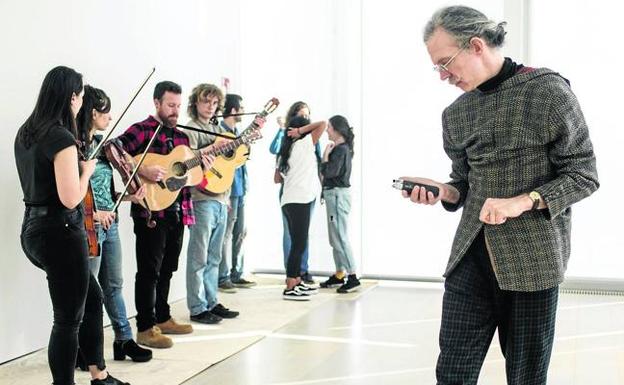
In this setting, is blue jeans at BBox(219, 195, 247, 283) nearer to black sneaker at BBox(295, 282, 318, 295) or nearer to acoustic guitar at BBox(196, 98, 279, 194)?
black sneaker at BBox(295, 282, 318, 295)

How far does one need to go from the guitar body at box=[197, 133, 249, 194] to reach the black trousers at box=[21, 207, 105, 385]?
161 cm

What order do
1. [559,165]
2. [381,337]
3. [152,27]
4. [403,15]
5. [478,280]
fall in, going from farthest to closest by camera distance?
[403,15] < [152,27] < [381,337] < [478,280] < [559,165]

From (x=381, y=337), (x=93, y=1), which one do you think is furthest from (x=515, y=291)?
(x=93, y=1)

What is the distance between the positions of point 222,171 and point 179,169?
1.49 ft

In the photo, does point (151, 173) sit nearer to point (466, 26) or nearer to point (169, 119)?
point (169, 119)

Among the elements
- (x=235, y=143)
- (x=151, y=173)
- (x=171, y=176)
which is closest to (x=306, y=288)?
(x=235, y=143)

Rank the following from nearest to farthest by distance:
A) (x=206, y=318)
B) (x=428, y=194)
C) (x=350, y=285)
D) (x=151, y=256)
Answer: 1. (x=428, y=194)
2. (x=151, y=256)
3. (x=206, y=318)
4. (x=350, y=285)

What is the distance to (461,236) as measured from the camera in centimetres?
187

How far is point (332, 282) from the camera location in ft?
19.2

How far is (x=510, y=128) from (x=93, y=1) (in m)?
3.37

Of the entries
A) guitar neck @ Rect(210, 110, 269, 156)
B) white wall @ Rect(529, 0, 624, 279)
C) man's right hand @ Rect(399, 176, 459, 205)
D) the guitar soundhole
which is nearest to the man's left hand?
man's right hand @ Rect(399, 176, 459, 205)

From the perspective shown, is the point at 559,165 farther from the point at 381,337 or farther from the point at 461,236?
the point at 381,337

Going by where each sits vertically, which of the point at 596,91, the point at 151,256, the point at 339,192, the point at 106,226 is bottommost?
the point at 151,256

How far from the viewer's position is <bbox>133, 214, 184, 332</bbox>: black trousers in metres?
3.89
